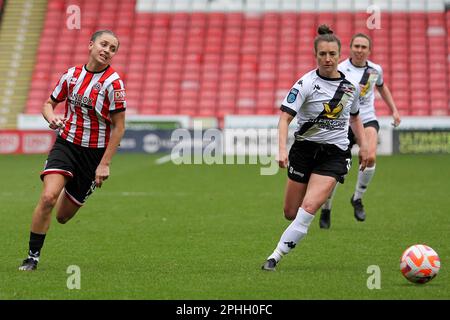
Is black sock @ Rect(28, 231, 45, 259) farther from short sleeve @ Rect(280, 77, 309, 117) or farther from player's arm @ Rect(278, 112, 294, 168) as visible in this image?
short sleeve @ Rect(280, 77, 309, 117)

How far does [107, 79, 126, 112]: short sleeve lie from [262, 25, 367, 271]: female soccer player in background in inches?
57.2

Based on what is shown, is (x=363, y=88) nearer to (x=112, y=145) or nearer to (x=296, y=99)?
(x=296, y=99)

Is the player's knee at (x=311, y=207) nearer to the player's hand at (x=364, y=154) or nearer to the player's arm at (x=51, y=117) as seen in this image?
the player's hand at (x=364, y=154)

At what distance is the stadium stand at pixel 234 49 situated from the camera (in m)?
35.4

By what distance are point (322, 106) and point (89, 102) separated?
2141 mm

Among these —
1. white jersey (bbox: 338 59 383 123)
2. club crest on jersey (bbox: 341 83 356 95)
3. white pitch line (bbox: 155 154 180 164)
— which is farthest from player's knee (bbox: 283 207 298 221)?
white pitch line (bbox: 155 154 180 164)

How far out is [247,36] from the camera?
37656 millimetres

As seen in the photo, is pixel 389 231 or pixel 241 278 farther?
pixel 389 231

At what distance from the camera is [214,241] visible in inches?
437

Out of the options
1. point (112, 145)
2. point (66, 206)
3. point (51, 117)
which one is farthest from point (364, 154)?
point (51, 117)

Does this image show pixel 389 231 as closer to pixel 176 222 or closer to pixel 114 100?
pixel 176 222

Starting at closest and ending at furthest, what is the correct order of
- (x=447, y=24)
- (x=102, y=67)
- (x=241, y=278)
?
(x=241, y=278)
(x=102, y=67)
(x=447, y=24)

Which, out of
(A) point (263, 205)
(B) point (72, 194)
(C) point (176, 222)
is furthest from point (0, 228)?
(A) point (263, 205)
